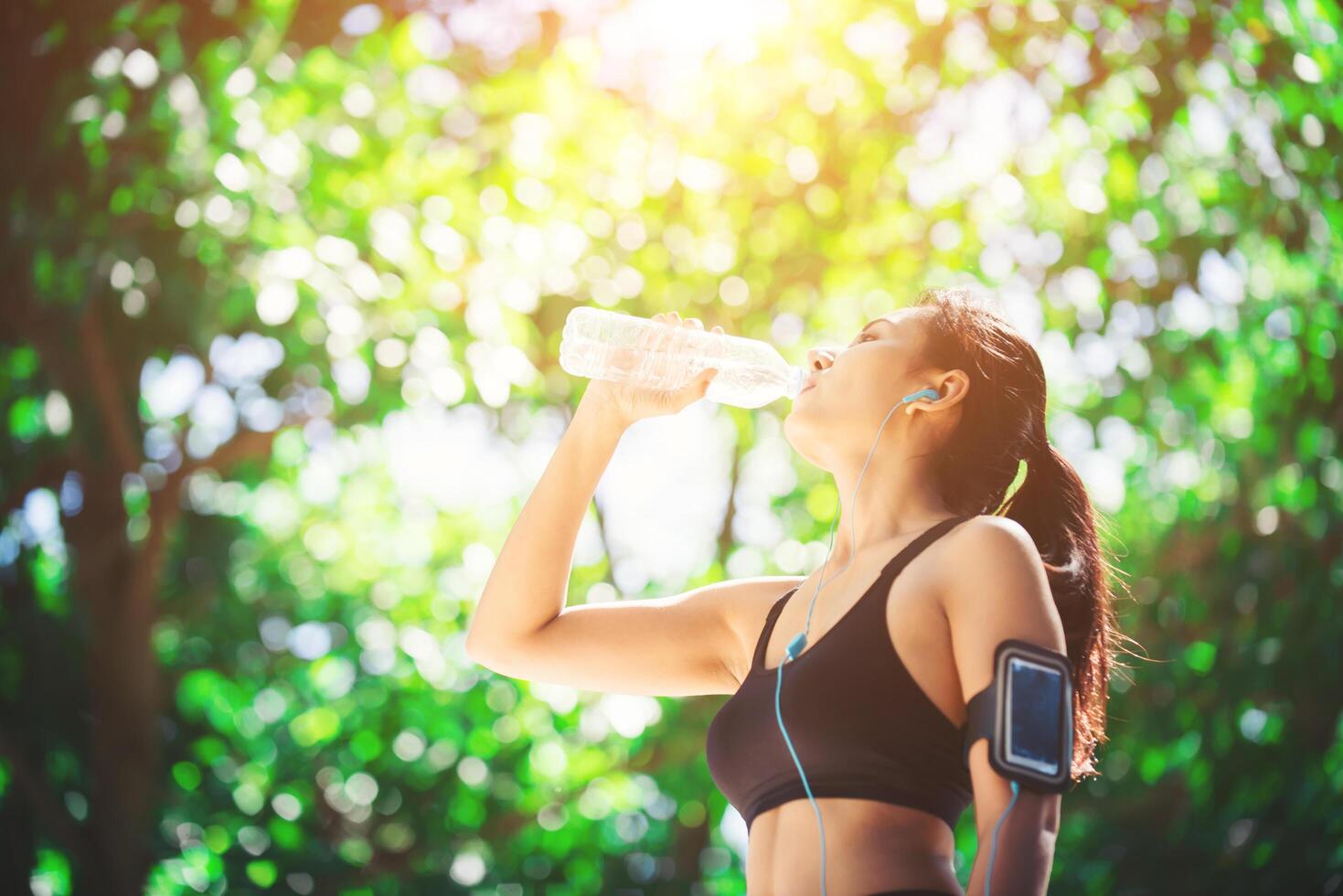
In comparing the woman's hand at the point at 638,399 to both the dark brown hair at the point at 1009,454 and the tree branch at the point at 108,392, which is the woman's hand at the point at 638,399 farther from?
the tree branch at the point at 108,392

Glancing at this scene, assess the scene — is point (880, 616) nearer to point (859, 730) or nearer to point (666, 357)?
point (859, 730)

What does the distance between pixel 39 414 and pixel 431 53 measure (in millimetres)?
2204

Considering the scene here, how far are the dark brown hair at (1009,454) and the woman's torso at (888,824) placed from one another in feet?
0.86

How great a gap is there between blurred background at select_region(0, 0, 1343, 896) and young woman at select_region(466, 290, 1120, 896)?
264 cm

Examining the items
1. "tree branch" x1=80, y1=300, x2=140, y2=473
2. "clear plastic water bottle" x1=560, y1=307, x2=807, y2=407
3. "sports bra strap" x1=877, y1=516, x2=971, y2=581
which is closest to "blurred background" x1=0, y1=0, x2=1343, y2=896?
"tree branch" x1=80, y1=300, x2=140, y2=473

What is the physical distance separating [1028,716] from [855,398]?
0.58 m

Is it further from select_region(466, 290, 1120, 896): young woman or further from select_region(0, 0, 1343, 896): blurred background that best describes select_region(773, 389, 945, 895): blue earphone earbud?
select_region(0, 0, 1343, 896): blurred background

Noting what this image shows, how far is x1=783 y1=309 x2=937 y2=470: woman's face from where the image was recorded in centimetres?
167

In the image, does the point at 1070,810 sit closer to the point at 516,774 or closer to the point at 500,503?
the point at 516,774

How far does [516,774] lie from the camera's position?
17.6 ft

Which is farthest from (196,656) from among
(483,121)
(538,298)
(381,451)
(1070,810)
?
(1070,810)

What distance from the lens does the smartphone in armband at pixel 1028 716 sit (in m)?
1.20

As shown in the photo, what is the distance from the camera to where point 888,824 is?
1.31 m

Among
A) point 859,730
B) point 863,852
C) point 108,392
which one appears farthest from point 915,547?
point 108,392
